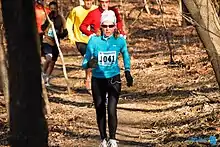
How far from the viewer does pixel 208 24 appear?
755 centimetres

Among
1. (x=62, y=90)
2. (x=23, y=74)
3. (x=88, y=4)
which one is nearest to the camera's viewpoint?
(x=23, y=74)

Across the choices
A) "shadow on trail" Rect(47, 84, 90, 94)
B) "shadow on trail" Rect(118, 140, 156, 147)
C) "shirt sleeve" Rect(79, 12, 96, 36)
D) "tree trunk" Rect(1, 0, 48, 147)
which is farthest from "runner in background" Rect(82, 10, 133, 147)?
"shadow on trail" Rect(47, 84, 90, 94)

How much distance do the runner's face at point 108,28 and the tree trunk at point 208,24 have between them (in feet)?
4.99

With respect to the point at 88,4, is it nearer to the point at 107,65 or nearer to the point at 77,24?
the point at 77,24

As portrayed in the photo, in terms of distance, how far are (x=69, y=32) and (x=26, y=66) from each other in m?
9.02

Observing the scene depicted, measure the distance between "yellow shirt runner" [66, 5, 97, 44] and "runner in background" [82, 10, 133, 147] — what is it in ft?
14.4

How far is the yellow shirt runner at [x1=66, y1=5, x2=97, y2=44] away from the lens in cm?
1334

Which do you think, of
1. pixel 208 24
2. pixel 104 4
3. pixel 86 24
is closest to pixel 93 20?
pixel 86 24

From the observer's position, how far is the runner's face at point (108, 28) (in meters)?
8.76

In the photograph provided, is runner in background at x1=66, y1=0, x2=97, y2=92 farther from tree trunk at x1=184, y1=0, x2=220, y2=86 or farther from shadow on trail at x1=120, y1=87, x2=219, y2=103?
tree trunk at x1=184, y1=0, x2=220, y2=86

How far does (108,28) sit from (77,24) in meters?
4.69

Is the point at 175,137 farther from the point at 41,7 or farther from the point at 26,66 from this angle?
the point at 41,7

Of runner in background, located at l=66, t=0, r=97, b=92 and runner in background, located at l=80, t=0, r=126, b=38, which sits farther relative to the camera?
runner in background, located at l=66, t=0, r=97, b=92

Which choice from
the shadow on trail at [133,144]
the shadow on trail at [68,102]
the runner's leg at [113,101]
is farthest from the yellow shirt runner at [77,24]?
the runner's leg at [113,101]
